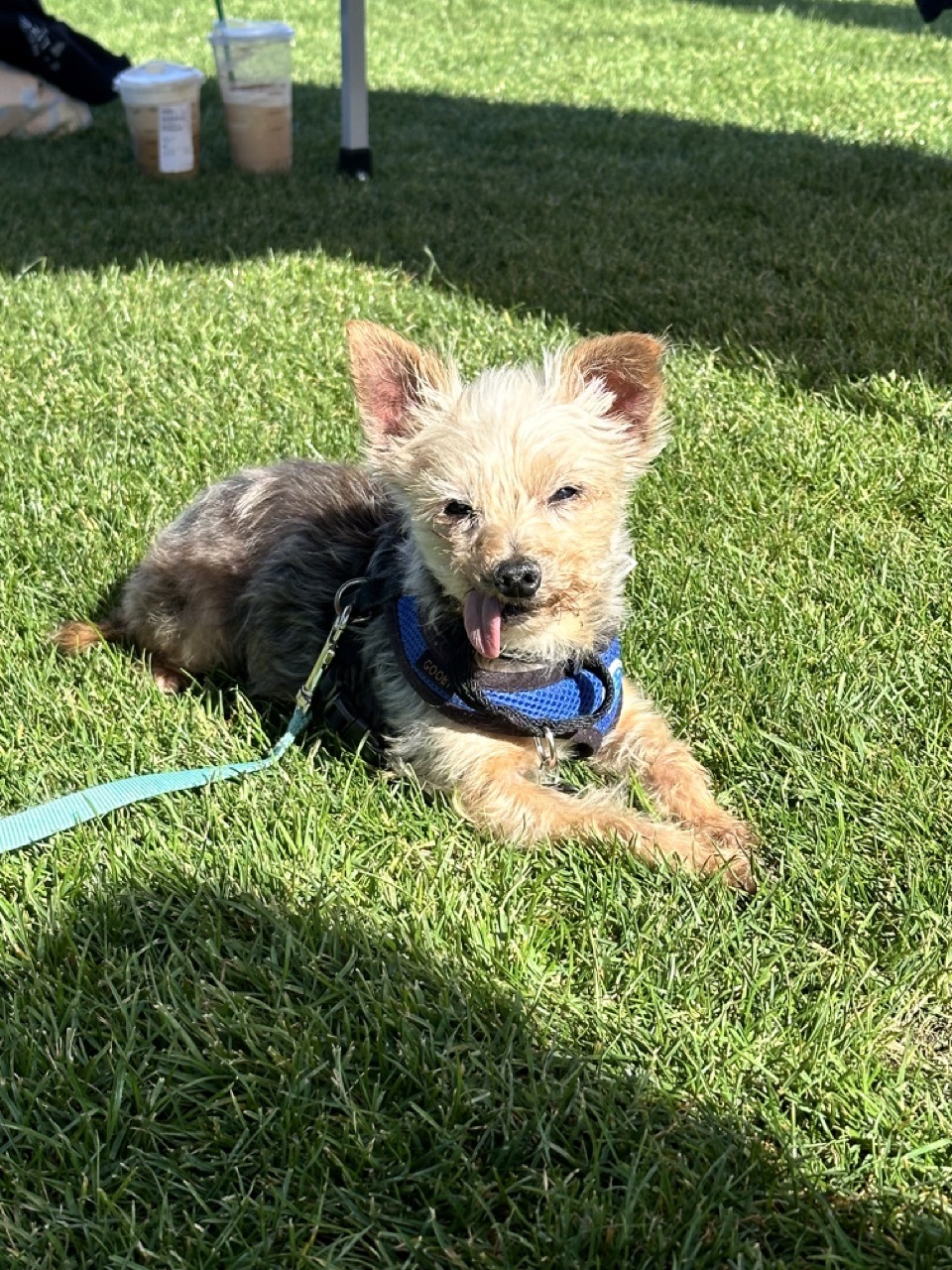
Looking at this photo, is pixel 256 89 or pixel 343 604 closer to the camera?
pixel 343 604

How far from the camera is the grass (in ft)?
6.61

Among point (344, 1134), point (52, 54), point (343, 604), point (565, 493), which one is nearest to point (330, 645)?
point (343, 604)

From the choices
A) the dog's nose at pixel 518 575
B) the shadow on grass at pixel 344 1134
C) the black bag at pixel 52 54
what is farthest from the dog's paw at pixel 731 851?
the black bag at pixel 52 54

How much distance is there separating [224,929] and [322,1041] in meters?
0.41

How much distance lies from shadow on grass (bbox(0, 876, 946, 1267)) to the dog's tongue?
0.68m

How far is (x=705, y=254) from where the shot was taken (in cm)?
662

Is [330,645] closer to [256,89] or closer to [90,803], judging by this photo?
[90,803]

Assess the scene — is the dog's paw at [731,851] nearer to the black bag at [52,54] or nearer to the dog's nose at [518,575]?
the dog's nose at [518,575]

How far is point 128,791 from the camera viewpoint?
2.82 m

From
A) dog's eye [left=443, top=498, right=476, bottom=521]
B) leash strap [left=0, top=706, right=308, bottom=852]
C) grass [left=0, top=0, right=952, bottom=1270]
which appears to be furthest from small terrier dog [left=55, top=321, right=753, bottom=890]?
leash strap [left=0, top=706, right=308, bottom=852]

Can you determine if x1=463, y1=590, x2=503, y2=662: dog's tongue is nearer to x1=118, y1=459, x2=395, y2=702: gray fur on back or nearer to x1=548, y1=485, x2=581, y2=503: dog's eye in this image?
x1=548, y1=485, x2=581, y2=503: dog's eye

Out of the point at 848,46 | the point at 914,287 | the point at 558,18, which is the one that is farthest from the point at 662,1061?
the point at 558,18

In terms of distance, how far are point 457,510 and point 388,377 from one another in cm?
45

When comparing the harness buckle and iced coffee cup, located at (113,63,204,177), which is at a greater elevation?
iced coffee cup, located at (113,63,204,177)
